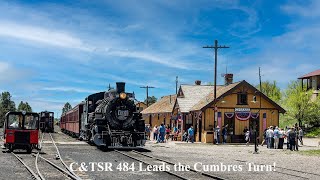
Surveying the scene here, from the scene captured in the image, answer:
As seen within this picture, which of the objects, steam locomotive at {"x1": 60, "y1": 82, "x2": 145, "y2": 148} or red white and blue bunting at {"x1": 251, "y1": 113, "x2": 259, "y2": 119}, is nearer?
steam locomotive at {"x1": 60, "y1": 82, "x2": 145, "y2": 148}

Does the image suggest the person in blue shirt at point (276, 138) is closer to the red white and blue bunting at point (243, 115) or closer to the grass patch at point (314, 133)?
the red white and blue bunting at point (243, 115)

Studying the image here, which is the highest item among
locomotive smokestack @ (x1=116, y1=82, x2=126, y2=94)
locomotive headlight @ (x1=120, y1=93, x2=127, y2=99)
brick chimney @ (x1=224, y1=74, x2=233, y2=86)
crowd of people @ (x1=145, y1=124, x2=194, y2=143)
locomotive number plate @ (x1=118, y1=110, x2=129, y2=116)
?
brick chimney @ (x1=224, y1=74, x2=233, y2=86)

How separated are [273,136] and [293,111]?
31874mm

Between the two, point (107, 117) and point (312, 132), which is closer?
point (107, 117)

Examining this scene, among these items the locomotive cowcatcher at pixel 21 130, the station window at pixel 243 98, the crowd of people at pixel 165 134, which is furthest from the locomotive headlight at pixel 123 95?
the station window at pixel 243 98

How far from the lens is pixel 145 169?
48.6 feet

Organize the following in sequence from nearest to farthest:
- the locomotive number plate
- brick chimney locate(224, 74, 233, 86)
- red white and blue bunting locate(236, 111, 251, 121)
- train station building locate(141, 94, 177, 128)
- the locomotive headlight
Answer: the locomotive number plate → the locomotive headlight → red white and blue bunting locate(236, 111, 251, 121) → brick chimney locate(224, 74, 233, 86) → train station building locate(141, 94, 177, 128)

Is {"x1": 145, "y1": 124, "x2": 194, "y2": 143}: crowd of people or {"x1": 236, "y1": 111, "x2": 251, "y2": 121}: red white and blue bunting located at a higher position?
{"x1": 236, "y1": 111, "x2": 251, "y2": 121}: red white and blue bunting

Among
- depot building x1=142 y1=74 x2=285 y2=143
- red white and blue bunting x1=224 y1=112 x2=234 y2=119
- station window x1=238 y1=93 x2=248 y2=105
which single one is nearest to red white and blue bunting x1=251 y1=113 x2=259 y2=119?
depot building x1=142 y1=74 x2=285 y2=143

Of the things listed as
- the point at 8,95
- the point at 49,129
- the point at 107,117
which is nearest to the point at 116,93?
the point at 107,117

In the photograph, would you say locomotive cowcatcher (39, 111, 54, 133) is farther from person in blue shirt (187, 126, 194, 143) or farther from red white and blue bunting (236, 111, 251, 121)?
red white and blue bunting (236, 111, 251, 121)

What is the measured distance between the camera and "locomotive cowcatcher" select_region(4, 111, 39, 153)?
20359 mm

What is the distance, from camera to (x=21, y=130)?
20422 mm

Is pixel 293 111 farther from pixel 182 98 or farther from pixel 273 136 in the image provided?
pixel 273 136
